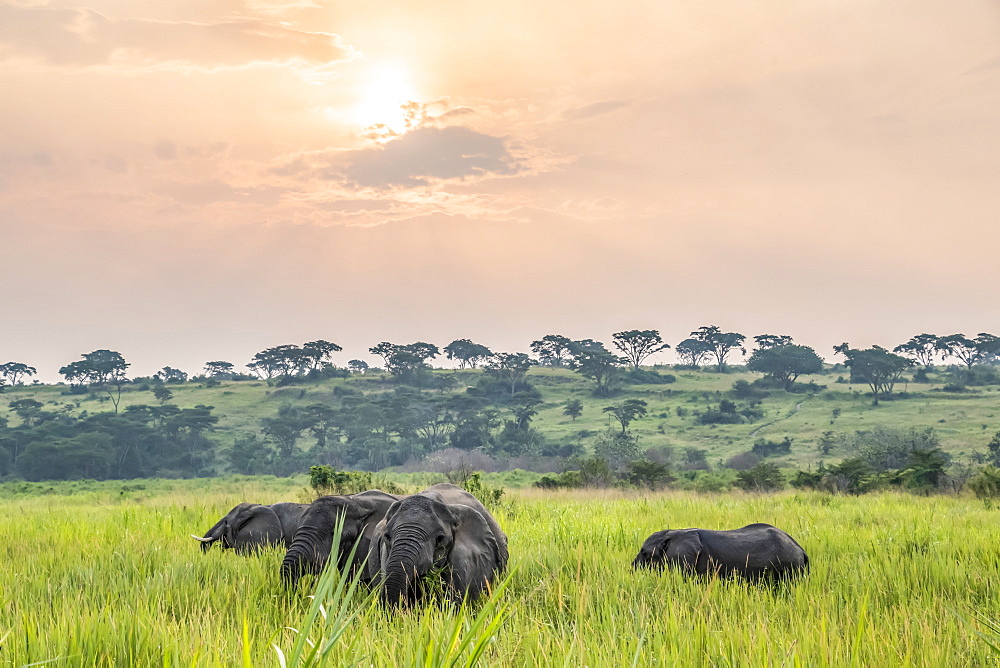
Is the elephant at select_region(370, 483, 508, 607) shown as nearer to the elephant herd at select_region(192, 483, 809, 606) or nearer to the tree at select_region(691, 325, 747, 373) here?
the elephant herd at select_region(192, 483, 809, 606)

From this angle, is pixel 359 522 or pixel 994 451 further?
pixel 994 451

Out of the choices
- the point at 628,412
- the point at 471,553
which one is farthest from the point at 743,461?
the point at 471,553

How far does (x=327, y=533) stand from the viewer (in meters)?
7.39

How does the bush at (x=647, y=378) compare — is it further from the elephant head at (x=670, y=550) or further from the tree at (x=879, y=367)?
the elephant head at (x=670, y=550)

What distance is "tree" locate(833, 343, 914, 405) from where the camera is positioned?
7462cm

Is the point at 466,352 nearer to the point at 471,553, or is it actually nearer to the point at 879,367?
the point at 879,367

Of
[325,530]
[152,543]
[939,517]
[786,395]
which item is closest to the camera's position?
[325,530]

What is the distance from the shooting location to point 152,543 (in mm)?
8797

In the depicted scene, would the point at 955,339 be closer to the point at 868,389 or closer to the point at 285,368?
the point at 868,389

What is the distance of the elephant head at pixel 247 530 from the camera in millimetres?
9520

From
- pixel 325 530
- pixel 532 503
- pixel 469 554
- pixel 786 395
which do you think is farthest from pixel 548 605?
pixel 786 395

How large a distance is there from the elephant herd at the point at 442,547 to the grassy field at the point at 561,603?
305 millimetres

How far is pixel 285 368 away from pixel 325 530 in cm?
9357

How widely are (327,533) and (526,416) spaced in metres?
64.2
